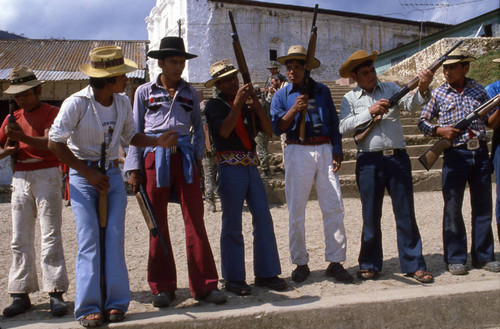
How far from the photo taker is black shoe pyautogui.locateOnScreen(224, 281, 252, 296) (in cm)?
386

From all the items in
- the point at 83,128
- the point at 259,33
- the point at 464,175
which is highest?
the point at 259,33

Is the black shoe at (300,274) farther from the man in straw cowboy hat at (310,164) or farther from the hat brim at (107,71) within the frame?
the hat brim at (107,71)

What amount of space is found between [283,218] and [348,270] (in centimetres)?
286

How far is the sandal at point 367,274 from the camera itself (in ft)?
13.7

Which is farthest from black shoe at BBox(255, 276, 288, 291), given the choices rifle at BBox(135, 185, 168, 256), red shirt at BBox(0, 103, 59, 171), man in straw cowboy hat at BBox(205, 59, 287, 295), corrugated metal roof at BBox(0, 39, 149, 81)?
corrugated metal roof at BBox(0, 39, 149, 81)

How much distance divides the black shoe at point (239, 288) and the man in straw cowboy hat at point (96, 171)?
947 millimetres

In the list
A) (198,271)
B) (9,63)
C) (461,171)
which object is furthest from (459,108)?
(9,63)

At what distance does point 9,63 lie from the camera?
15.7 m

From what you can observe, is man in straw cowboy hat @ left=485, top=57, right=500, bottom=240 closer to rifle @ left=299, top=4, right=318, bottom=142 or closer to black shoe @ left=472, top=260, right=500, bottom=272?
black shoe @ left=472, top=260, right=500, bottom=272

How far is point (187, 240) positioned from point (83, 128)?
3.93 ft

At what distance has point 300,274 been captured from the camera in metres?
4.21

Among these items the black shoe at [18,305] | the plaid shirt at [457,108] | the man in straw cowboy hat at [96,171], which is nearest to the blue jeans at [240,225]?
the man in straw cowboy hat at [96,171]

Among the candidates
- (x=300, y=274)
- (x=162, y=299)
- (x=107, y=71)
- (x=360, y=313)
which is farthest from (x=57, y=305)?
(x=360, y=313)

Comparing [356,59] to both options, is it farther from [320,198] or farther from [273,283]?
[273,283]
